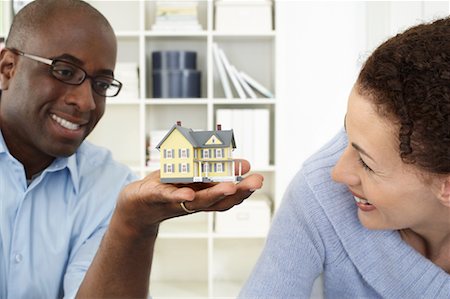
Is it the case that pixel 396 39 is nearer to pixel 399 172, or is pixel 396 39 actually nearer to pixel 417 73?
pixel 417 73

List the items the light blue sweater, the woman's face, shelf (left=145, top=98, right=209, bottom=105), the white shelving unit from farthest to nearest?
1. the white shelving unit
2. shelf (left=145, top=98, right=209, bottom=105)
3. the light blue sweater
4. the woman's face

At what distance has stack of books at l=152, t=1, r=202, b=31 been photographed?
3.17m

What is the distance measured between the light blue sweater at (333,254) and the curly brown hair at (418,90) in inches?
10.4

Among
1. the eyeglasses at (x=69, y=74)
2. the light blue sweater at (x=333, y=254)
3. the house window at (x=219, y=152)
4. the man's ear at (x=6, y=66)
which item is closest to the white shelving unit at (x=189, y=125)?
the man's ear at (x=6, y=66)

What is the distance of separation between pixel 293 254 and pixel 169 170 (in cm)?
44

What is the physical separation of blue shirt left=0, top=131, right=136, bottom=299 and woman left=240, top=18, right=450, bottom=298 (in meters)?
0.48

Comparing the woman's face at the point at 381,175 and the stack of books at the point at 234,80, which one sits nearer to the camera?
the woman's face at the point at 381,175

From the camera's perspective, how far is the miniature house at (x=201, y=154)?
1016 mm

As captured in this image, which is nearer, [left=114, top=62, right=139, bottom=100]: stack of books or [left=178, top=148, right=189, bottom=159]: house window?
[left=178, top=148, right=189, bottom=159]: house window

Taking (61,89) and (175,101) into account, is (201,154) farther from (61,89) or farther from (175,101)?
(175,101)

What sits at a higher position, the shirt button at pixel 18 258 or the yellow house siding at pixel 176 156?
the yellow house siding at pixel 176 156

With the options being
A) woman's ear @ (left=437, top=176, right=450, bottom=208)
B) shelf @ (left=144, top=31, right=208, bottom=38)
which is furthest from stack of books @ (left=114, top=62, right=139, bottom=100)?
woman's ear @ (left=437, top=176, right=450, bottom=208)

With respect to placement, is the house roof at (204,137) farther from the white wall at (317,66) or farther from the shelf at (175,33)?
the white wall at (317,66)

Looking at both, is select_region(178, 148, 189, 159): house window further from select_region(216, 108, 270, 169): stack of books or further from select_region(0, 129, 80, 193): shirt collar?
select_region(216, 108, 270, 169): stack of books
